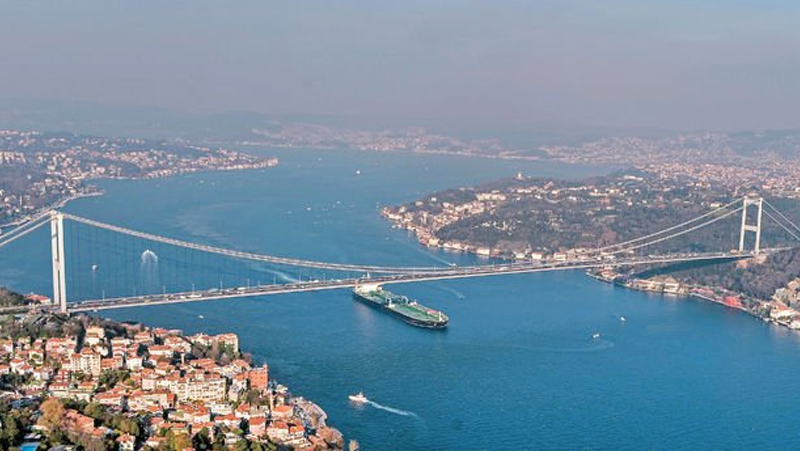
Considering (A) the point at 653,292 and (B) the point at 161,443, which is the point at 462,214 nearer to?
(A) the point at 653,292

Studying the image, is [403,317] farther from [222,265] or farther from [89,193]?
[89,193]

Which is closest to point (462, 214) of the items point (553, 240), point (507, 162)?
point (553, 240)

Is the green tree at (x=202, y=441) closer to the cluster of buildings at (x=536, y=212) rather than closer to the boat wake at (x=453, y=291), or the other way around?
the boat wake at (x=453, y=291)

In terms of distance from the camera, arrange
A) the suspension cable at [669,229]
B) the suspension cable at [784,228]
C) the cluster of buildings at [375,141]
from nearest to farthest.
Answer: the suspension cable at [669,229] < the suspension cable at [784,228] < the cluster of buildings at [375,141]

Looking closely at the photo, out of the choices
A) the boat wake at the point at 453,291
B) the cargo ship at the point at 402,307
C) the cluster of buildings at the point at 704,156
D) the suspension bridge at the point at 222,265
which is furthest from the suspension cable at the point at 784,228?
the cargo ship at the point at 402,307

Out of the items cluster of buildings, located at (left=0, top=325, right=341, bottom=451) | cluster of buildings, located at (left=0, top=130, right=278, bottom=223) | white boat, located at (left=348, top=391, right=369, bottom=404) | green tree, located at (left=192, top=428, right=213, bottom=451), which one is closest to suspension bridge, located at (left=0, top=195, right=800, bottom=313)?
cluster of buildings, located at (left=0, top=325, right=341, bottom=451)

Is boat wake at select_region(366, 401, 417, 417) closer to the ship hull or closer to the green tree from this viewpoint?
the green tree
